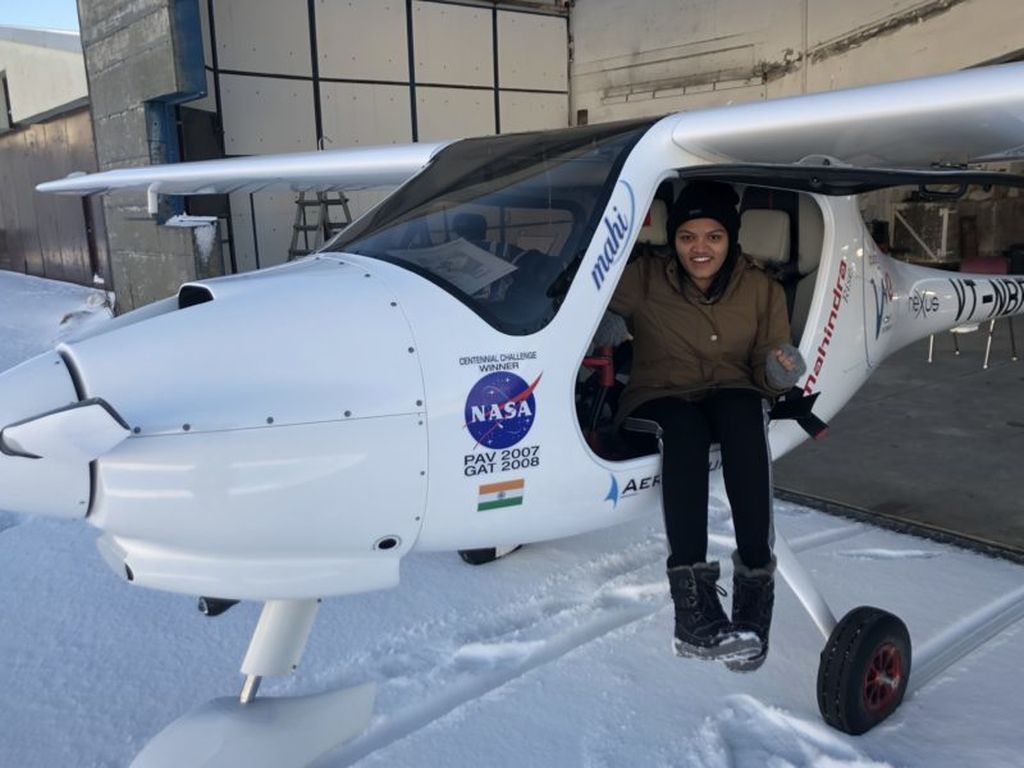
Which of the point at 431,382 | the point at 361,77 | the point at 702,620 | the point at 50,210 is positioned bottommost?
the point at 702,620

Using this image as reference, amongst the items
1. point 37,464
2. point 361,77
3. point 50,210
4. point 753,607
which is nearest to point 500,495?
point 753,607

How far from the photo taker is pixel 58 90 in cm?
1111

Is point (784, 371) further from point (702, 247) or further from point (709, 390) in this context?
point (702, 247)

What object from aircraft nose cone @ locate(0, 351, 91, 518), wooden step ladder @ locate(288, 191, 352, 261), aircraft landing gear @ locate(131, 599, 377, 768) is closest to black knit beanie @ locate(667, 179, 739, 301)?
aircraft landing gear @ locate(131, 599, 377, 768)

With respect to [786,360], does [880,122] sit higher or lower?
higher

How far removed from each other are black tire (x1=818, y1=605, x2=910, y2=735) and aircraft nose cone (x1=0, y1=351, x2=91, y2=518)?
6.55 feet

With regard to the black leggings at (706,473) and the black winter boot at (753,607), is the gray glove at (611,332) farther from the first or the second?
the black winter boot at (753,607)

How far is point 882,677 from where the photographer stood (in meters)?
2.41

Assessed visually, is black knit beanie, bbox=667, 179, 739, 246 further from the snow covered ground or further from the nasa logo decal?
the snow covered ground

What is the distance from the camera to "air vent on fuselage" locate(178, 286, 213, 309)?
1948 millimetres

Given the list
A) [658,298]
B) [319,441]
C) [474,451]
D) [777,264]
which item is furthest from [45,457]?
[777,264]

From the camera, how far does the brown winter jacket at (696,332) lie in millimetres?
2443

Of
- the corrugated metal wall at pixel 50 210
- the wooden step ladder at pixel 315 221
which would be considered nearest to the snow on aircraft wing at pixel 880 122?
the wooden step ladder at pixel 315 221

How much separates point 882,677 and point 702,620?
715mm
